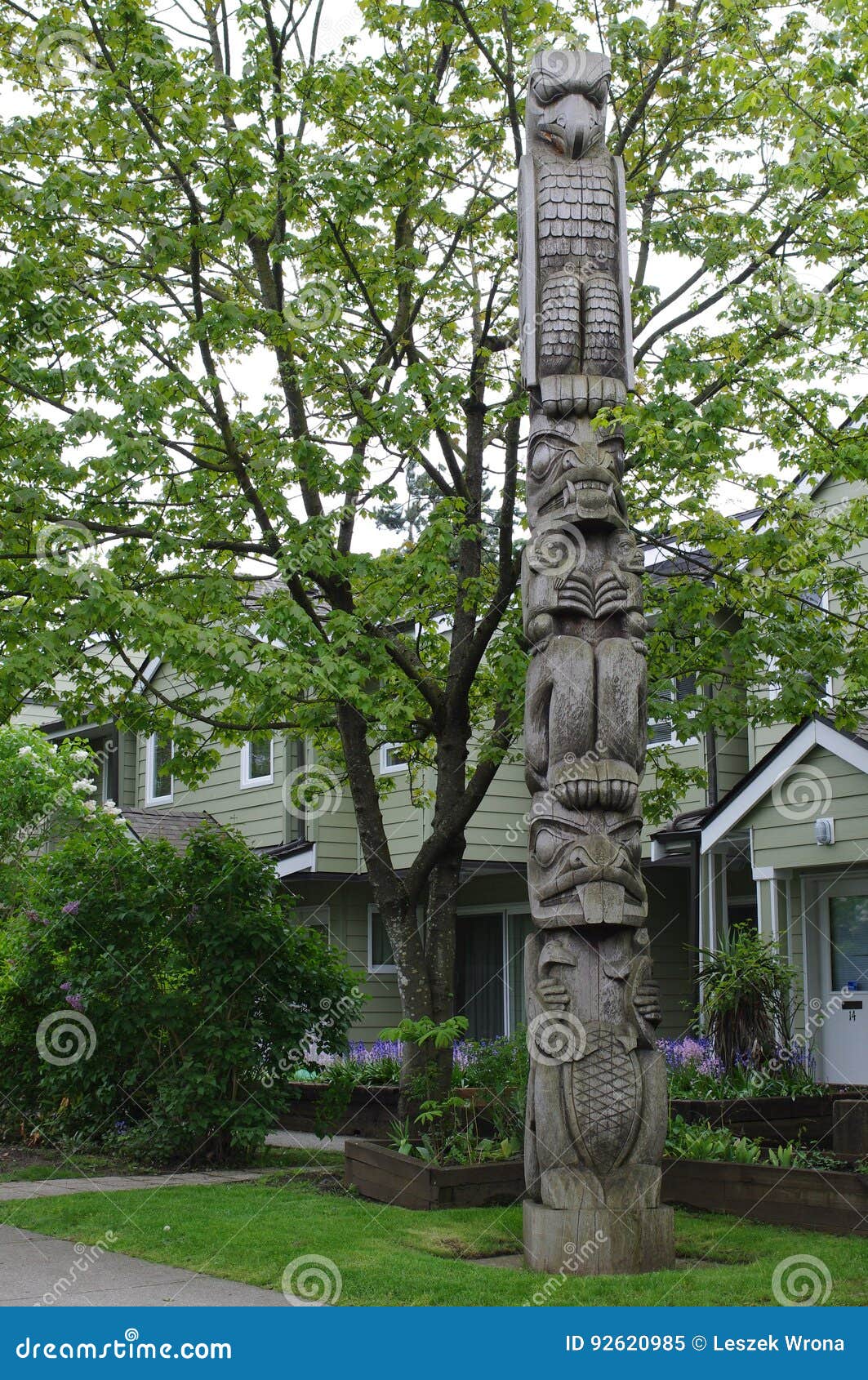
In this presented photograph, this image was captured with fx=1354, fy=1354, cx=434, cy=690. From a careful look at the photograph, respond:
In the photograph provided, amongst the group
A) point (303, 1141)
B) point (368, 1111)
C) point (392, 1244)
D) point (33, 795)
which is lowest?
point (303, 1141)

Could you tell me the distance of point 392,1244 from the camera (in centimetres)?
809

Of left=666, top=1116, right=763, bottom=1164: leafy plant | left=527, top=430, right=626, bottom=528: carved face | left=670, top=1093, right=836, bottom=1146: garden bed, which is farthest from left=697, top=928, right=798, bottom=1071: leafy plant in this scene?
left=527, top=430, right=626, bottom=528: carved face

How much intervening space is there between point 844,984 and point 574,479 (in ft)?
29.1

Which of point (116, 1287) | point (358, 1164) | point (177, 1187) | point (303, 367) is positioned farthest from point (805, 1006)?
point (116, 1287)

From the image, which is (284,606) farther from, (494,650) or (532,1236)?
(532,1236)

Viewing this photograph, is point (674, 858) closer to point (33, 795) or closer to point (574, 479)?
point (33, 795)

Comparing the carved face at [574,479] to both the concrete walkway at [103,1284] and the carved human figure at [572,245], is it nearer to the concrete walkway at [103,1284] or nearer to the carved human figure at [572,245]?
the carved human figure at [572,245]

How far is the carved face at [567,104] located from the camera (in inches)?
363

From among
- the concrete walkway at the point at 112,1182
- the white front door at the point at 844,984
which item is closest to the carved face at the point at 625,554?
the concrete walkway at the point at 112,1182

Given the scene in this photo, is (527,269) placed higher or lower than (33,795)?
higher

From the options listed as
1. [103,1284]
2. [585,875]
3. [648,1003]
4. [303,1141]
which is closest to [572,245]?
[585,875]

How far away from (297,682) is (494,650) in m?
3.22

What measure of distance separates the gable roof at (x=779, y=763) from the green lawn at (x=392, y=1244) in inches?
223

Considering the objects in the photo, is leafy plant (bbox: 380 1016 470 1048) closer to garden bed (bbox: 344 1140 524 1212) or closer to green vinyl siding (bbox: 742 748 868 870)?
garden bed (bbox: 344 1140 524 1212)
